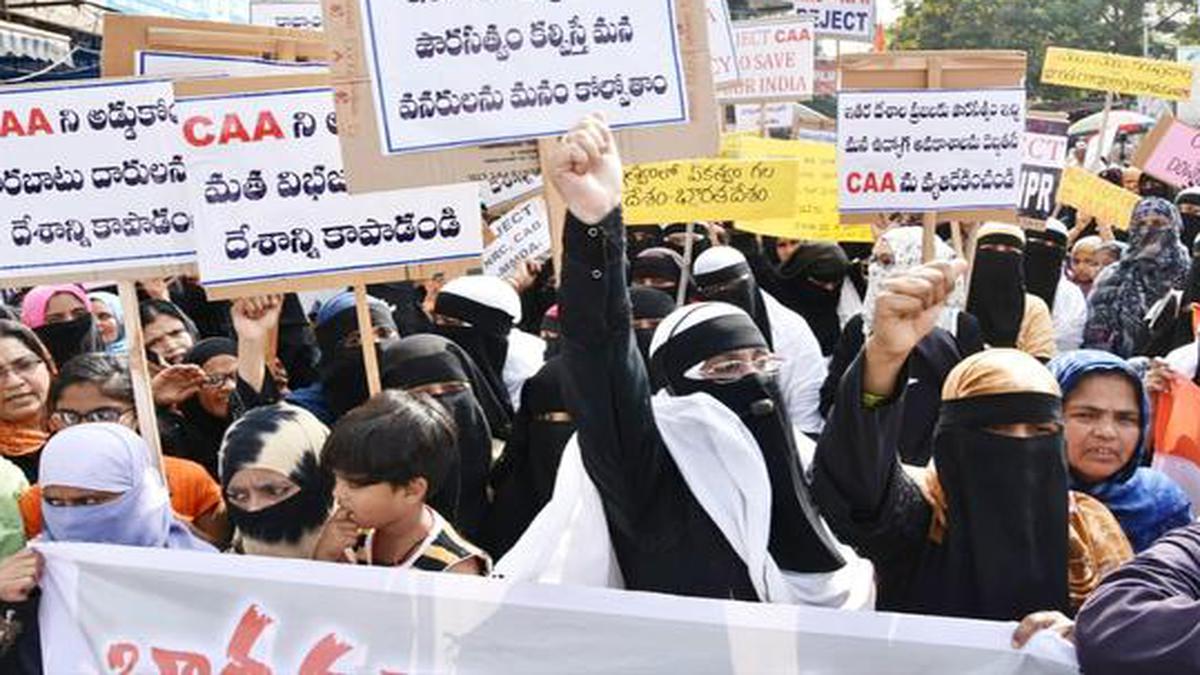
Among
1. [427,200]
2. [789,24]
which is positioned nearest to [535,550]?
[427,200]

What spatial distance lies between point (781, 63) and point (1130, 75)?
290 centimetres

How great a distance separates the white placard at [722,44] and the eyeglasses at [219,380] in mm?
3000

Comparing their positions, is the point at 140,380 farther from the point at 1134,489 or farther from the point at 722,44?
the point at 722,44

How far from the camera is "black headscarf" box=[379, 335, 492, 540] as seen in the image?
3680mm

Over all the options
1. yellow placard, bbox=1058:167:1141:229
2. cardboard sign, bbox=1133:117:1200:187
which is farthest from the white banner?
cardboard sign, bbox=1133:117:1200:187

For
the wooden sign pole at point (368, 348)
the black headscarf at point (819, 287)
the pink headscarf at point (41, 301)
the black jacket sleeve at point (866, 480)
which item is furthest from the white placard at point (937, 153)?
the pink headscarf at point (41, 301)

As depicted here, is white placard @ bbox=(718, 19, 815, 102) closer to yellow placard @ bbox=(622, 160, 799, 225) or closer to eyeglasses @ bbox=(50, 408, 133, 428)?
yellow placard @ bbox=(622, 160, 799, 225)

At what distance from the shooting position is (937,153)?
482 centimetres

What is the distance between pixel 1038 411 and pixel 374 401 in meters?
1.32

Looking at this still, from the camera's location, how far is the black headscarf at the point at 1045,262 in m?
6.32

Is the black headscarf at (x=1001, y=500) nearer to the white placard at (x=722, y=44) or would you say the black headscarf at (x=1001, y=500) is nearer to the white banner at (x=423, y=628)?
the white banner at (x=423, y=628)

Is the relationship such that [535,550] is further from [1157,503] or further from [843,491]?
[1157,503]

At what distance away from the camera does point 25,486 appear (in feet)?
10.6

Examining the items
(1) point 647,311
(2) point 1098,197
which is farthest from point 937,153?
(2) point 1098,197
